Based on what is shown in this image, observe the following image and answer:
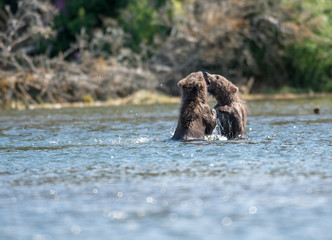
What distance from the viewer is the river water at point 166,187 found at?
20.7 ft

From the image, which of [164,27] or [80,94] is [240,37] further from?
[80,94]

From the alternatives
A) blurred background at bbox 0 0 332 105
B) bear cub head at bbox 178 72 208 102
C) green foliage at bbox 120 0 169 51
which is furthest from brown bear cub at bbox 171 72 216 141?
green foliage at bbox 120 0 169 51

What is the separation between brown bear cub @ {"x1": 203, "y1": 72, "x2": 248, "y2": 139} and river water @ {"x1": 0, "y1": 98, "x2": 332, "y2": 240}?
0.28 metres

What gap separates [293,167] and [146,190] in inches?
97.7

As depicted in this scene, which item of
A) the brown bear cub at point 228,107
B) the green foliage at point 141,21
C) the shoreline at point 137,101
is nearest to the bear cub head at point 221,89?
the brown bear cub at point 228,107

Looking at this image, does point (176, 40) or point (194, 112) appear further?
point (176, 40)

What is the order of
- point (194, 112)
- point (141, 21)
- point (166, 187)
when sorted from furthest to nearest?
1. point (141, 21)
2. point (194, 112)
3. point (166, 187)

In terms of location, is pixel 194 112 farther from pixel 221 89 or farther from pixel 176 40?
pixel 176 40

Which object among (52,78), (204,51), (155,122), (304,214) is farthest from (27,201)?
(204,51)

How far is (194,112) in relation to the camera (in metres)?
12.4

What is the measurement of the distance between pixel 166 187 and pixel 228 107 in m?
4.98

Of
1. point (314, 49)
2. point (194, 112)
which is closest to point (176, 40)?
point (314, 49)

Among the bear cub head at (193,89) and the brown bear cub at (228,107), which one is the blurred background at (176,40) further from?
the bear cub head at (193,89)

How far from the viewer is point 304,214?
264 inches
